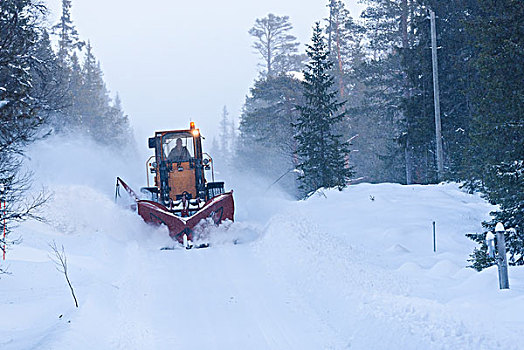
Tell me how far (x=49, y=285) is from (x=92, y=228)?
6.06 meters

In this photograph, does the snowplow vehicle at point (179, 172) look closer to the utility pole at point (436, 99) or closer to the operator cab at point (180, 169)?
the operator cab at point (180, 169)

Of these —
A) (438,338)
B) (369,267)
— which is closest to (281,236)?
(369,267)

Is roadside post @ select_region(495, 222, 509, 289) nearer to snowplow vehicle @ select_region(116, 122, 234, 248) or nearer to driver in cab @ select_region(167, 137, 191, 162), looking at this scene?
snowplow vehicle @ select_region(116, 122, 234, 248)

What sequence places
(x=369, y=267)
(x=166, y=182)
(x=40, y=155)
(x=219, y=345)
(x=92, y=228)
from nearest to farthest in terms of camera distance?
(x=219, y=345)
(x=369, y=267)
(x=92, y=228)
(x=166, y=182)
(x=40, y=155)

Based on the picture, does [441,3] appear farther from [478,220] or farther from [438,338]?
[438,338]

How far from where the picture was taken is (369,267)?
351 inches

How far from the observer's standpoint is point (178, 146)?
56.1 feet

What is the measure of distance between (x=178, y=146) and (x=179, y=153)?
0.82 feet

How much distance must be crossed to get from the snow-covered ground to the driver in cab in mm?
2554

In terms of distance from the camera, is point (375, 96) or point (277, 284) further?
point (375, 96)

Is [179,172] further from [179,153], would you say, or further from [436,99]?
[436,99]

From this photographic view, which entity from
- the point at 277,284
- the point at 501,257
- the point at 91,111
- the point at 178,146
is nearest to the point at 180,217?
the point at 178,146

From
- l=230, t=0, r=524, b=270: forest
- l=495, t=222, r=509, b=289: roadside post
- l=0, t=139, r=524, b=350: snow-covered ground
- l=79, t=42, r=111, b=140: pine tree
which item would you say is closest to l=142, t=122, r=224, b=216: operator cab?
l=0, t=139, r=524, b=350: snow-covered ground

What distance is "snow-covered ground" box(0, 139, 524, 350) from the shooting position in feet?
19.4
